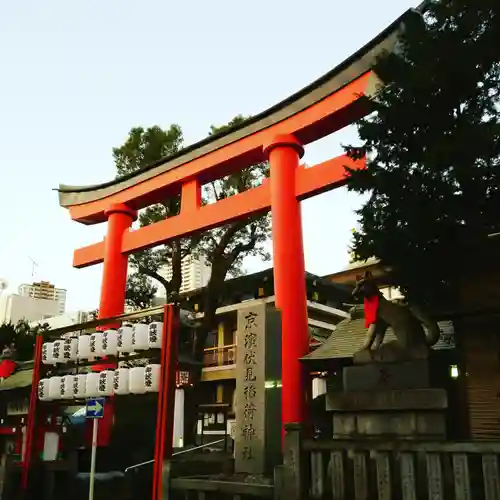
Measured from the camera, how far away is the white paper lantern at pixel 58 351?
486 inches

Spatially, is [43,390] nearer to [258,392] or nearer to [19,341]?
[258,392]

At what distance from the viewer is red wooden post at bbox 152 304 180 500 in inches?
357

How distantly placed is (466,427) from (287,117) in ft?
24.7

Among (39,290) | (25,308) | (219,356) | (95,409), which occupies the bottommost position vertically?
(95,409)

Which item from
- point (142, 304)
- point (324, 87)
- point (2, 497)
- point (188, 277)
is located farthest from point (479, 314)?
point (188, 277)

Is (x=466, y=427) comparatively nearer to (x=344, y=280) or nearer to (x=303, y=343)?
(x=303, y=343)

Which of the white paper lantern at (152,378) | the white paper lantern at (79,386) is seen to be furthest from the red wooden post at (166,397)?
the white paper lantern at (79,386)

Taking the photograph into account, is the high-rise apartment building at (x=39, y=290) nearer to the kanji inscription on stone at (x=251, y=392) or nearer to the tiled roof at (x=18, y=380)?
the tiled roof at (x=18, y=380)

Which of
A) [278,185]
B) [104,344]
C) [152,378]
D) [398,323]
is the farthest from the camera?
[278,185]

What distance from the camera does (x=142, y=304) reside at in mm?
21906

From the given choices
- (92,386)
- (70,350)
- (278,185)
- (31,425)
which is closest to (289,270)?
(278,185)

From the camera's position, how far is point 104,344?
37.3 ft

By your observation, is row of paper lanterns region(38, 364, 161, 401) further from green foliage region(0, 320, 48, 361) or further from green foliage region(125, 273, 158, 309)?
green foliage region(0, 320, 48, 361)

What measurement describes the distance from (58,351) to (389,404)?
26.8 ft
